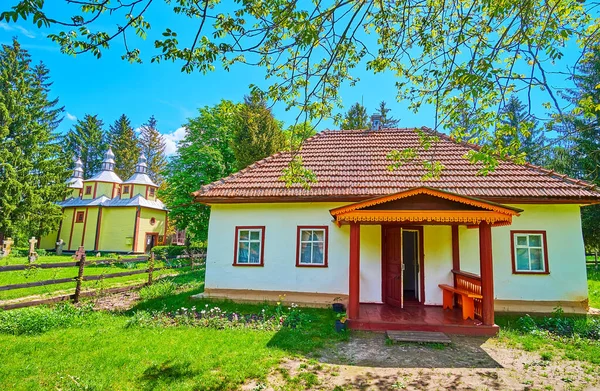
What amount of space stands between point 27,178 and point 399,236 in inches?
1177

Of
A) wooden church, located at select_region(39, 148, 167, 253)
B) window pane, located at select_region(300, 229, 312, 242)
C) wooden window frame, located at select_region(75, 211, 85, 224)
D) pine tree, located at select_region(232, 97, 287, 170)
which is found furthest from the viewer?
wooden window frame, located at select_region(75, 211, 85, 224)

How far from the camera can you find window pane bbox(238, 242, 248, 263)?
30.7ft

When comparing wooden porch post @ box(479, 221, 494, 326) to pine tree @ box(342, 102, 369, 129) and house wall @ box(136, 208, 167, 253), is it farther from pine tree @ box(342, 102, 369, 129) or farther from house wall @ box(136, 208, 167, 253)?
house wall @ box(136, 208, 167, 253)

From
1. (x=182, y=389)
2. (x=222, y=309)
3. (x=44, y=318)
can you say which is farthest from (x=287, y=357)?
(x=44, y=318)

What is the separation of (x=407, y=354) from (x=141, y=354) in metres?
4.50

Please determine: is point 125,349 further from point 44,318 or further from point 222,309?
point 222,309

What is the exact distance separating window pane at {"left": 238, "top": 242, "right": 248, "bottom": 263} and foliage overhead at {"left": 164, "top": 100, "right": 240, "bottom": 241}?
1048cm

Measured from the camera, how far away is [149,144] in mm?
44562

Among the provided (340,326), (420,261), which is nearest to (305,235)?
(340,326)

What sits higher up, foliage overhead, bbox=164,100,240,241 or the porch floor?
foliage overhead, bbox=164,100,240,241

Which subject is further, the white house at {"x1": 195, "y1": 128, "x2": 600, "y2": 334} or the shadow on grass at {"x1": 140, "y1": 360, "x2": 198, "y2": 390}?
the white house at {"x1": 195, "y1": 128, "x2": 600, "y2": 334}

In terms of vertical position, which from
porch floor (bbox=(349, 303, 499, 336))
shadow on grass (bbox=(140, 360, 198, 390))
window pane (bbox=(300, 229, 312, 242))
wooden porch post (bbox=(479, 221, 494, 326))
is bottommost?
shadow on grass (bbox=(140, 360, 198, 390))

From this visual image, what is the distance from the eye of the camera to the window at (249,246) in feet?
30.4

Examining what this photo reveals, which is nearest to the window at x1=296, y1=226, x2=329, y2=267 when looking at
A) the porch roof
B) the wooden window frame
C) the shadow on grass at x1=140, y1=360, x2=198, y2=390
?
the porch roof
